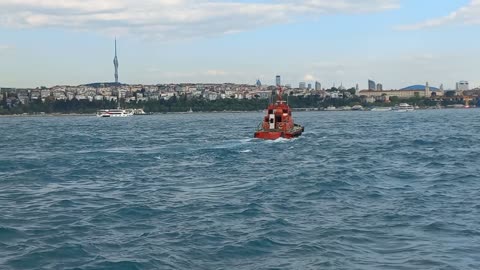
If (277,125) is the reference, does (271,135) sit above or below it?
below

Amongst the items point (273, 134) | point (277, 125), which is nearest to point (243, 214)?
point (273, 134)

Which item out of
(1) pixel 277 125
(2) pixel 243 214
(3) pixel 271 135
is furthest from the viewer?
(1) pixel 277 125

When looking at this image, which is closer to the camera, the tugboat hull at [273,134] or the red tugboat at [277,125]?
the tugboat hull at [273,134]

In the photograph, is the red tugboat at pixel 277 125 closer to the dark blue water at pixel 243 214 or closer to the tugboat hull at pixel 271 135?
the tugboat hull at pixel 271 135

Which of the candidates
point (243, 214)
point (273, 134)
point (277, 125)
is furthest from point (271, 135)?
point (243, 214)

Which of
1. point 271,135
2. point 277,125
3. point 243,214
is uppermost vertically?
point 277,125

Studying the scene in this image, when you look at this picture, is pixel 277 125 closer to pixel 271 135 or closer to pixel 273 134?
pixel 273 134

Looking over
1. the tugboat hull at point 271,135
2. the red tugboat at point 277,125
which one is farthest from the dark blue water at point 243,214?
the red tugboat at point 277,125

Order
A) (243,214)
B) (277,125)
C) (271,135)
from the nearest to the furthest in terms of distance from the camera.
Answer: (243,214) → (271,135) → (277,125)

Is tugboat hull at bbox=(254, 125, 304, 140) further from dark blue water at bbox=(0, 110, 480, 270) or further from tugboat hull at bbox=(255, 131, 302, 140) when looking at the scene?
dark blue water at bbox=(0, 110, 480, 270)

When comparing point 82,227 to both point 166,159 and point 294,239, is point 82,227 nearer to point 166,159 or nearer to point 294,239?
point 294,239

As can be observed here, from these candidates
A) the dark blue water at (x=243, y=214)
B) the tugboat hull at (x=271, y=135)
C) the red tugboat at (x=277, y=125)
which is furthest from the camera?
the red tugboat at (x=277, y=125)

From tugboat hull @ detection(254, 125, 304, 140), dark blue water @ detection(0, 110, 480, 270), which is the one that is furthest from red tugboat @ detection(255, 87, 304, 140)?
dark blue water @ detection(0, 110, 480, 270)

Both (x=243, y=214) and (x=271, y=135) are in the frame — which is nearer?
(x=243, y=214)
